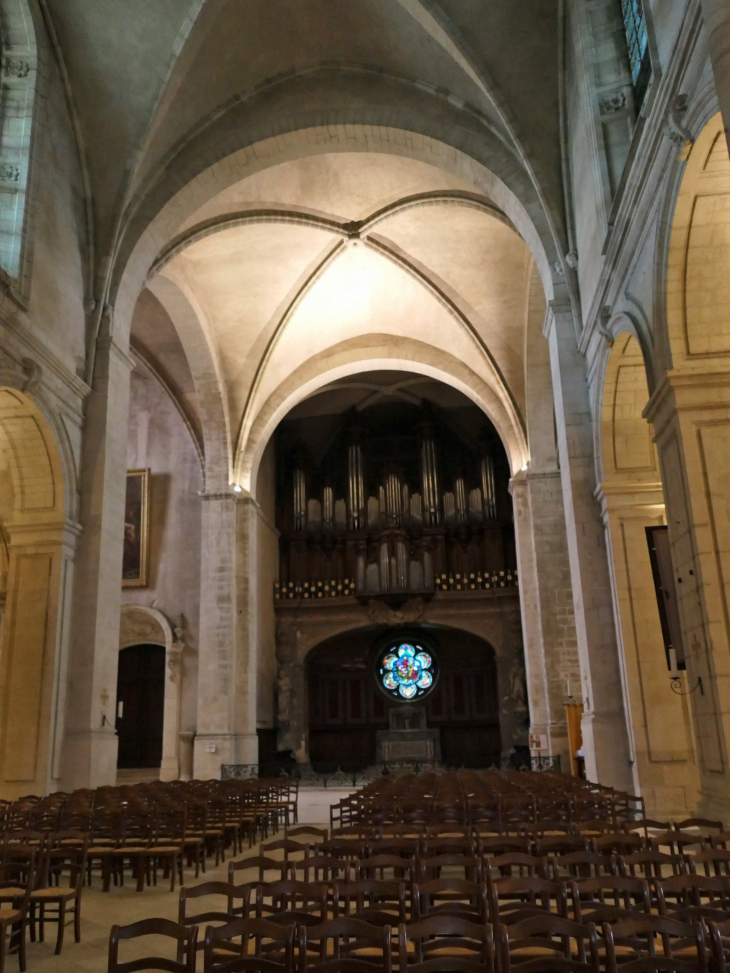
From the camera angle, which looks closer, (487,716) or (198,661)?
(198,661)

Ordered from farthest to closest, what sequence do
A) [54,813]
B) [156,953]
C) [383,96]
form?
[383,96]
[54,813]
[156,953]

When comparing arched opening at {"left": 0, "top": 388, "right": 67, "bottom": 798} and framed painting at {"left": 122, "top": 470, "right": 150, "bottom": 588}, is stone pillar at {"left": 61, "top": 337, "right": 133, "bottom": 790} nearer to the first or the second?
arched opening at {"left": 0, "top": 388, "right": 67, "bottom": 798}

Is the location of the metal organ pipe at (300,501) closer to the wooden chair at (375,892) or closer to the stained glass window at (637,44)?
the stained glass window at (637,44)

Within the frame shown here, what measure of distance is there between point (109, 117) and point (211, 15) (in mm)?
2212

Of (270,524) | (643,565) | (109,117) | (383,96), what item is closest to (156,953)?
(643,565)

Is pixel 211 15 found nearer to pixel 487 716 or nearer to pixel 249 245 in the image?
pixel 249 245

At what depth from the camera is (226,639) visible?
20.5 m

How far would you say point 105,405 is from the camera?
1290 centimetres

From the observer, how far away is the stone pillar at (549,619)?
58.9 ft

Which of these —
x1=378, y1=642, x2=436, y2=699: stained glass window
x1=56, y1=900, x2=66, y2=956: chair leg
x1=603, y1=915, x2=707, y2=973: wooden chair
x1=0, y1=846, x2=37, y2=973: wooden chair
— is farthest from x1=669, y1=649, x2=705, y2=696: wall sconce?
x1=378, y1=642, x2=436, y2=699: stained glass window

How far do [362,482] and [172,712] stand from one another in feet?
30.2

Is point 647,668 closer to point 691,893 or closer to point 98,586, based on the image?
point 691,893

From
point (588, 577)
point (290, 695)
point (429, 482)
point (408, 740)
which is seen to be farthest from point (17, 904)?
point (429, 482)

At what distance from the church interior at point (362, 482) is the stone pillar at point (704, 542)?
0.15 feet
